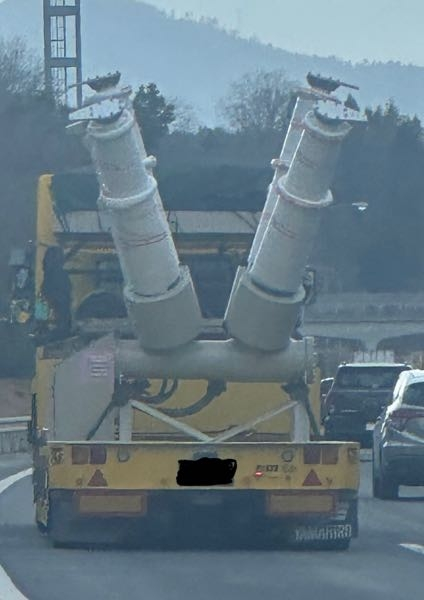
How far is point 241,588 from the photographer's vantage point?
13141 mm

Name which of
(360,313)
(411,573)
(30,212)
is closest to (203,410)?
(411,573)

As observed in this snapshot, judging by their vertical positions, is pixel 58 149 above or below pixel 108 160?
below

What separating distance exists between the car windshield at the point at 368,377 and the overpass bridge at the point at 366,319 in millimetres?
42820

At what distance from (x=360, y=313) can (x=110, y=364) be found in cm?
6630

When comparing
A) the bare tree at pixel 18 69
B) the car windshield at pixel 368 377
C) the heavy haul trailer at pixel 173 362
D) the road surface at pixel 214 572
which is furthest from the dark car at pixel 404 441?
the bare tree at pixel 18 69

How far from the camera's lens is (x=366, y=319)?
81.6 meters

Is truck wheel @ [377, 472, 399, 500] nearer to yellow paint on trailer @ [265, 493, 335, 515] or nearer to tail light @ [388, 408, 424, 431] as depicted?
tail light @ [388, 408, 424, 431]

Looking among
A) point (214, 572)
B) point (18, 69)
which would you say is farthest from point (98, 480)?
point (18, 69)

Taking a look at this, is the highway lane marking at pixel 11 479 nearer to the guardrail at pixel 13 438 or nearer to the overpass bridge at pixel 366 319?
the guardrail at pixel 13 438

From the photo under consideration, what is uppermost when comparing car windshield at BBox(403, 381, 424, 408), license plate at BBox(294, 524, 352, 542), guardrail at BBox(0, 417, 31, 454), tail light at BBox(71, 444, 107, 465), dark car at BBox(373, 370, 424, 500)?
tail light at BBox(71, 444, 107, 465)

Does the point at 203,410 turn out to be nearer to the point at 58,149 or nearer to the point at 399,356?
the point at 58,149

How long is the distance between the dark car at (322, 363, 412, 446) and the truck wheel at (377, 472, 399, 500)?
32.9 ft

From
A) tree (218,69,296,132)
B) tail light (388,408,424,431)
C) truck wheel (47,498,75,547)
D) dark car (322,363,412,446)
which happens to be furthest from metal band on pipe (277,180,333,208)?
tree (218,69,296,132)

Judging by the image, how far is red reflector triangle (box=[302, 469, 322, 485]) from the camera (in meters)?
15.7
